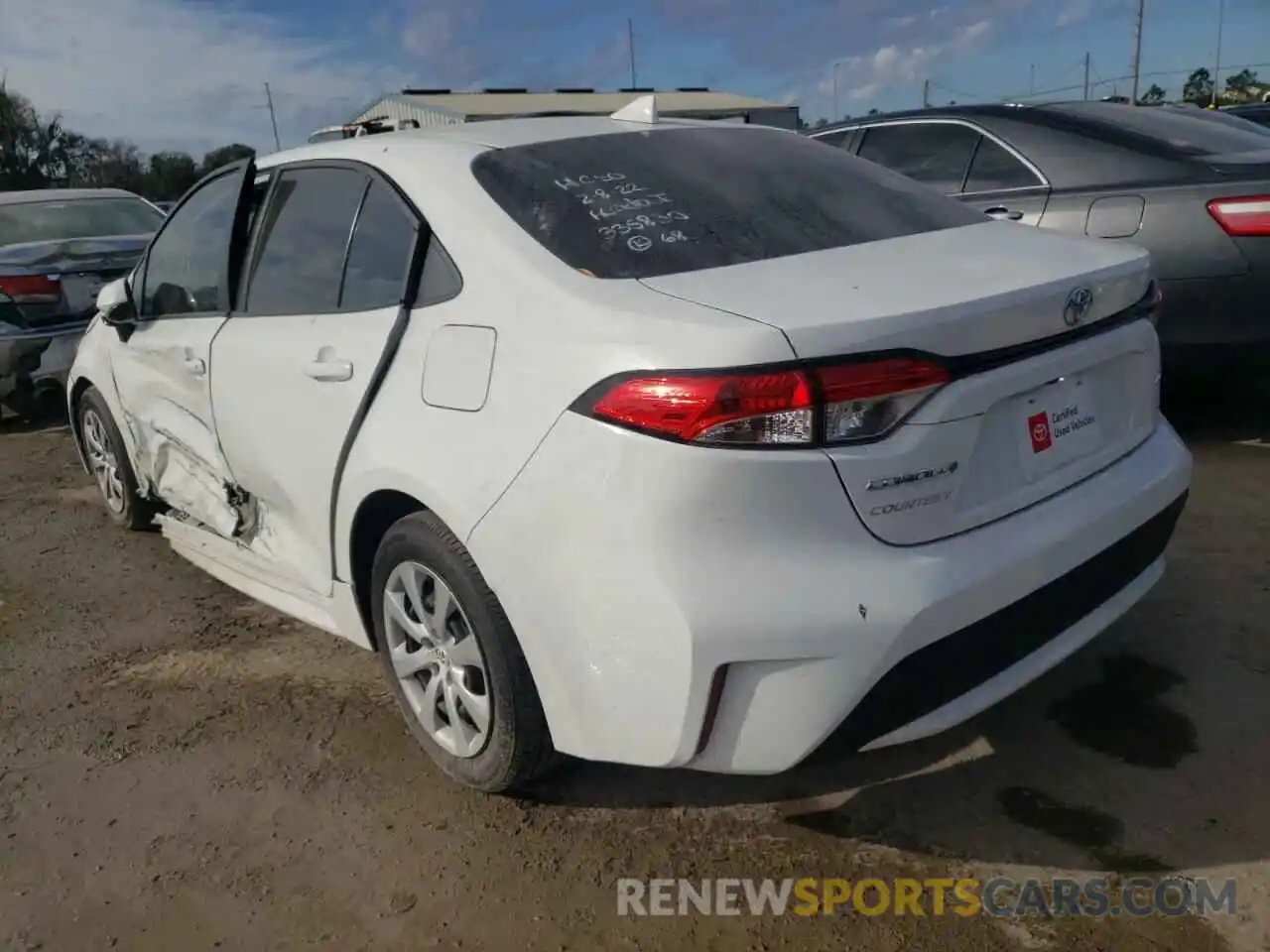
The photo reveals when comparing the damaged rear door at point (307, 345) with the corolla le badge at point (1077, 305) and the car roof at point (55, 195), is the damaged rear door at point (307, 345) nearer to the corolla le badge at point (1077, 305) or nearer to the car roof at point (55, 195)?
the corolla le badge at point (1077, 305)

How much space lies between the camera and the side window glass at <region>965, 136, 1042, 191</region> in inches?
200

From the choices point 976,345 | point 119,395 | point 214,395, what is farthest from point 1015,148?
point 119,395

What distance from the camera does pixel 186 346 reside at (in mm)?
3615

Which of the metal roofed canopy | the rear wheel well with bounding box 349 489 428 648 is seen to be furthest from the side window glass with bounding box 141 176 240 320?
the metal roofed canopy

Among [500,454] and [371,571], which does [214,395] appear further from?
[500,454]

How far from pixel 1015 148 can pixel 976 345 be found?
3481mm

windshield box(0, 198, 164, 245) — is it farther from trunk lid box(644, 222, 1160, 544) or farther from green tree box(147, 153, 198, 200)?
green tree box(147, 153, 198, 200)

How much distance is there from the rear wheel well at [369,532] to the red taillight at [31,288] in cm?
516

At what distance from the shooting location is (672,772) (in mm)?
2789

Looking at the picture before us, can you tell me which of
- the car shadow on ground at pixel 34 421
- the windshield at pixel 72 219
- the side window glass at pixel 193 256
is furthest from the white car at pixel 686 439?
the windshield at pixel 72 219

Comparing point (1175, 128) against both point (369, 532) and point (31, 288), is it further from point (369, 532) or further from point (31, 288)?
point (31, 288)

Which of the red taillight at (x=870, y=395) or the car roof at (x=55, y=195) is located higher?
the car roof at (x=55, y=195)

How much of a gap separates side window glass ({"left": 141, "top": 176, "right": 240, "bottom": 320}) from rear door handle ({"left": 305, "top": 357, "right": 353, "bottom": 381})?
0.82 meters

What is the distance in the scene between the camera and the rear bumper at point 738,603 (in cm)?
201
